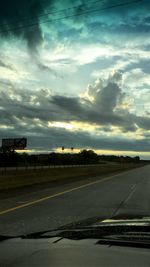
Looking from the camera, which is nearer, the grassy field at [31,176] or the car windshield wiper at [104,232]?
the car windshield wiper at [104,232]

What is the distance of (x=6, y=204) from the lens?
55.7 feet

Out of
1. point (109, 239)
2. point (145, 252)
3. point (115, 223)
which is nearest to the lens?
point (145, 252)

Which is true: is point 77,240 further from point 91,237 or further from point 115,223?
point 115,223

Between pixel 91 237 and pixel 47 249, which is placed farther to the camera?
pixel 91 237

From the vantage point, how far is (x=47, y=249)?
16.2 ft

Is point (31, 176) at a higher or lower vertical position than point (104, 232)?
higher

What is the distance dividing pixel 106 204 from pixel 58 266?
1331 cm

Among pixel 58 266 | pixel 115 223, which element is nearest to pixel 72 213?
pixel 115 223

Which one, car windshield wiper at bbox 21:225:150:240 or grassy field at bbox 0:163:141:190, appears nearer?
car windshield wiper at bbox 21:225:150:240

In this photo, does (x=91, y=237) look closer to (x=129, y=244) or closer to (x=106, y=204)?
(x=129, y=244)

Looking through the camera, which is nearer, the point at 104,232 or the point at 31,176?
the point at 104,232

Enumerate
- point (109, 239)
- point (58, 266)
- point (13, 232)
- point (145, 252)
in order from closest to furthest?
point (58, 266) → point (145, 252) → point (109, 239) → point (13, 232)

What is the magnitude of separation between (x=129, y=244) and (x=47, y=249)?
3.00ft

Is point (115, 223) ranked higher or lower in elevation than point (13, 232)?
higher
